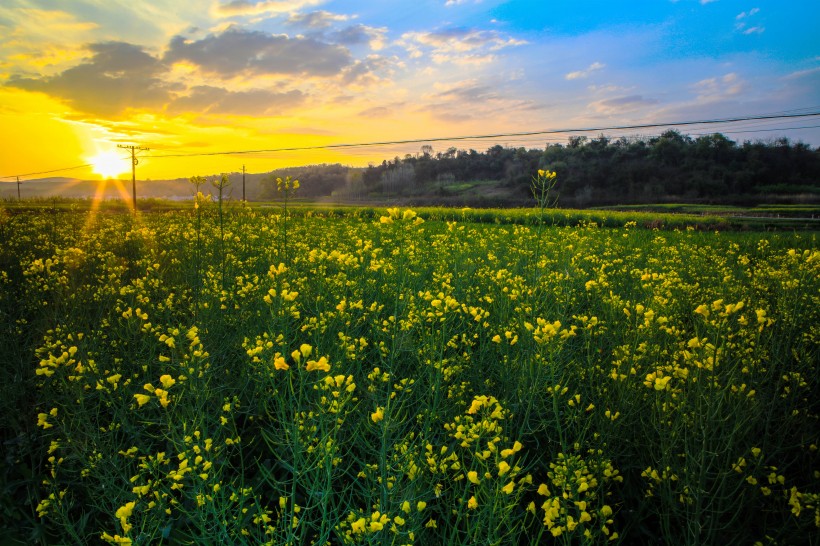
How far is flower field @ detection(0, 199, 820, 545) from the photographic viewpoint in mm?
2115

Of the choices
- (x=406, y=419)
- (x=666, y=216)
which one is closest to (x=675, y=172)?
(x=666, y=216)

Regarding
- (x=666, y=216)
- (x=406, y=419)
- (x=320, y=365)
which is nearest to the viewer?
(x=320, y=365)

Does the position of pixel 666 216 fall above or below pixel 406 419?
above

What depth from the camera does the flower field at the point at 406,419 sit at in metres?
2.12

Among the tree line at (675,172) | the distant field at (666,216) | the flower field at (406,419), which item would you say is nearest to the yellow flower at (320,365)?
the flower field at (406,419)

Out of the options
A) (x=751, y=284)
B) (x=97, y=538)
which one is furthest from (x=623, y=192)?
(x=97, y=538)

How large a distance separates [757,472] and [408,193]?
3206 centimetres

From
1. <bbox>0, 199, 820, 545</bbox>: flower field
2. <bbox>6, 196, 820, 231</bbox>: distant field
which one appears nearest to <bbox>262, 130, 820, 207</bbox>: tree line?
<bbox>6, 196, 820, 231</bbox>: distant field

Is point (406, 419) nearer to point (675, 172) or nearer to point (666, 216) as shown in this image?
point (666, 216)

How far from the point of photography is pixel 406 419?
11.1 ft

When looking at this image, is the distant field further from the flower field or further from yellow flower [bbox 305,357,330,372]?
yellow flower [bbox 305,357,330,372]

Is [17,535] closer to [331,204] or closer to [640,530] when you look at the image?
[640,530]

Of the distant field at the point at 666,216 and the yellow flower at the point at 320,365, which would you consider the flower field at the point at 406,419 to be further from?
the distant field at the point at 666,216

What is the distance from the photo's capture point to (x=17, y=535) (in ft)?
8.62
